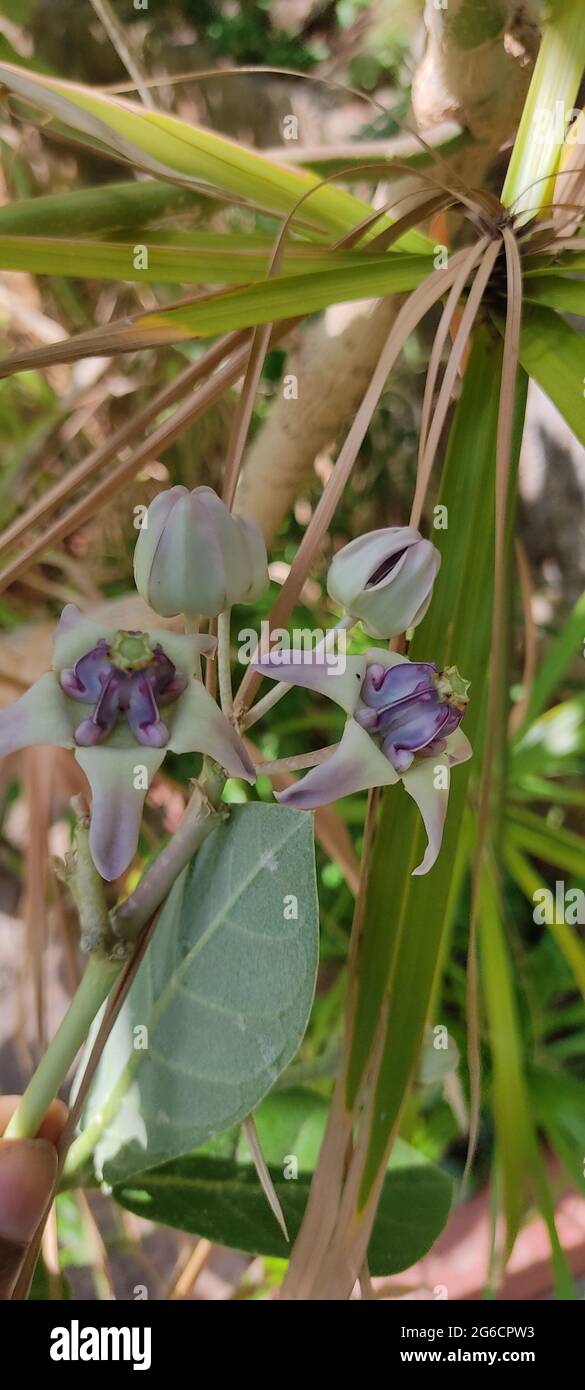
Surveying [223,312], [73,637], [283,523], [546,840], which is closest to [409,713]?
[73,637]

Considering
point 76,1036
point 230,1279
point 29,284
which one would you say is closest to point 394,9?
point 29,284

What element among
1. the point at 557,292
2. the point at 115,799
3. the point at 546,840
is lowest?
the point at 115,799

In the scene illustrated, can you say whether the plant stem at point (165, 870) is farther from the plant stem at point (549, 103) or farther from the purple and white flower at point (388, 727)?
the plant stem at point (549, 103)

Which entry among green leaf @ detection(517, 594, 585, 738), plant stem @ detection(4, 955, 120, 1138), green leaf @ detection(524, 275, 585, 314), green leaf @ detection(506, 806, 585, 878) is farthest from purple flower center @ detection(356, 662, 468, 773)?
green leaf @ detection(517, 594, 585, 738)

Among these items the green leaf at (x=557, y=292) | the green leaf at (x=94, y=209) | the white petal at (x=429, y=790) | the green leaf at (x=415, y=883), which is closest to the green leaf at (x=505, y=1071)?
the green leaf at (x=415, y=883)

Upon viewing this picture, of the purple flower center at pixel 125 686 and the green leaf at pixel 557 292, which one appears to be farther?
the green leaf at pixel 557 292

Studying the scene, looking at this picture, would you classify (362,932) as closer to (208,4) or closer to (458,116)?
(458,116)

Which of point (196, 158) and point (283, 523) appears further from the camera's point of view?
point (283, 523)

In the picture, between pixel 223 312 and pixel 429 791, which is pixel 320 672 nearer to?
pixel 429 791
